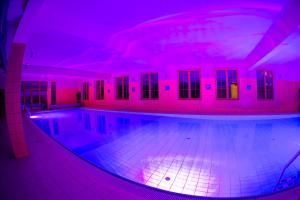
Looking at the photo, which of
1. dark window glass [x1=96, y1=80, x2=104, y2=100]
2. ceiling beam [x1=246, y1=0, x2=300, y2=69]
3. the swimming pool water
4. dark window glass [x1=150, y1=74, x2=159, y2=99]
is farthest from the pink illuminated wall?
dark window glass [x1=96, y1=80, x2=104, y2=100]

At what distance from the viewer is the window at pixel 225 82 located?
9.40 meters

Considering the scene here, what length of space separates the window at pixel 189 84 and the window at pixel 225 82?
4.33 feet

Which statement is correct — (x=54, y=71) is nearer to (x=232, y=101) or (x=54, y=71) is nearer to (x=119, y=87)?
(x=119, y=87)

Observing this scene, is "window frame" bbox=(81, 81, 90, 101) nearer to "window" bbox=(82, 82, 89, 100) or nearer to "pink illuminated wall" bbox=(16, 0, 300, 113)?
"window" bbox=(82, 82, 89, 100)

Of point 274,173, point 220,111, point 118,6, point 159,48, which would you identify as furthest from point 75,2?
point 220,111

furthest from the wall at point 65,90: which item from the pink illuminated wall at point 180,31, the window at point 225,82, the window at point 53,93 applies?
the window at point 225,82

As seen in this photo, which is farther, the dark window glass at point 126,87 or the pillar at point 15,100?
the dark window glass at point 126,87

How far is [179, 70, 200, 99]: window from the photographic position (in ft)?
32.3

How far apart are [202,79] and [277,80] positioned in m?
4.88

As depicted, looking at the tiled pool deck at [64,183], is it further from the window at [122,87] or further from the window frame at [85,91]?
the window frame at [85,91]

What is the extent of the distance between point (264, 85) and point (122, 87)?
10.3 m

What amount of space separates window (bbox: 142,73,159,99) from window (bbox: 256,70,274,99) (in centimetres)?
675

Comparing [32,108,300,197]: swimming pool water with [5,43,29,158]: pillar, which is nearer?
[32,108,300,197]: swimming pool water

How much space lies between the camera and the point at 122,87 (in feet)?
41.0
